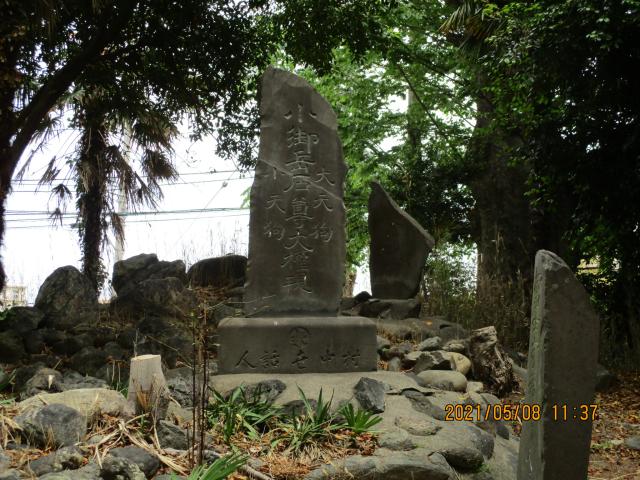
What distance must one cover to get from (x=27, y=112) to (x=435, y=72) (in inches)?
370

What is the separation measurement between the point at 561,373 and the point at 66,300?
601cm

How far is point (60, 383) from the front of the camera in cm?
516

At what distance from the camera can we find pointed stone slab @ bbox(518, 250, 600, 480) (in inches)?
141

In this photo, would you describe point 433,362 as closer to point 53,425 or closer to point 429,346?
point 429,346

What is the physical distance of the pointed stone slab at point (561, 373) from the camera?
3.59 m

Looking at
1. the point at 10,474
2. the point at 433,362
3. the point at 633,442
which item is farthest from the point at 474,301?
the point at 10,474

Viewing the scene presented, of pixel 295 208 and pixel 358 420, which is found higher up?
pixel 295 208

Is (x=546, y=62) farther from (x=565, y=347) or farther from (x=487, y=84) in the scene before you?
(x=565, y=347)

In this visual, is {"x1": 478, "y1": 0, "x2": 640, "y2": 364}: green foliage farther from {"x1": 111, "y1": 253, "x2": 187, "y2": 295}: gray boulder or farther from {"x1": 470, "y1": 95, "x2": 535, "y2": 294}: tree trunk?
{"x1": 111, "y1": 253, "x2": 187, "y2": 295}: gray boulder

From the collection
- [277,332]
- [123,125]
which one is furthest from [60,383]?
[123,125]

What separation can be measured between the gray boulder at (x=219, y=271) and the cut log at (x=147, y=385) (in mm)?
5674

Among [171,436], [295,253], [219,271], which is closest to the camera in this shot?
[171,436]

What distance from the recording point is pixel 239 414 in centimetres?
443
